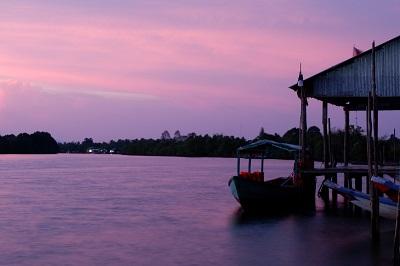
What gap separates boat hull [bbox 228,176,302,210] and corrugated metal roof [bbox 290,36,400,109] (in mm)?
4528

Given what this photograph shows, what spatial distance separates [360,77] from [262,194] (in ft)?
22.1

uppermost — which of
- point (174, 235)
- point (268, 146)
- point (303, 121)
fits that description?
point (303, 121)

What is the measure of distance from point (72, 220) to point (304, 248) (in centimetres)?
1229

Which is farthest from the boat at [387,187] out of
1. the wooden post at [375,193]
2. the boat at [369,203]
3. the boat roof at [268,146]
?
the boat roof at [268,146]

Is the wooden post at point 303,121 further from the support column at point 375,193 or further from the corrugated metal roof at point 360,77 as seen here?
the support column at point 375,193

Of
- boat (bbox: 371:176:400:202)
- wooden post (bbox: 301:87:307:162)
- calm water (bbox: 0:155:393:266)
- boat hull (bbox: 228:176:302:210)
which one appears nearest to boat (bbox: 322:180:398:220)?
calm water (bbox: 0:155:393:266)

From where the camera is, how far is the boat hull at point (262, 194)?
29656 mm

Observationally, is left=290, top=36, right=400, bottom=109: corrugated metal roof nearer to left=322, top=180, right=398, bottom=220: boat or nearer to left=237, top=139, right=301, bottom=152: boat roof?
left=237, top=139, right=301, bottom=152: boat roof

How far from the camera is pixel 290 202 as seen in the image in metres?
31.1

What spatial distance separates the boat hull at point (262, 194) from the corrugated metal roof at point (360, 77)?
4.53m

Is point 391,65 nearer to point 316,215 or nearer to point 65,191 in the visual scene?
point 316,215

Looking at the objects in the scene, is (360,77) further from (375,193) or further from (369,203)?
(375,193)

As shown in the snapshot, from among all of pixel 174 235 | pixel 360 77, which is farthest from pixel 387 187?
pixel 360 77

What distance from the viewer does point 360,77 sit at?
94.6 ft
